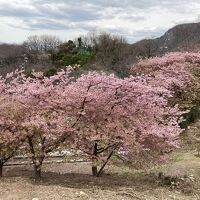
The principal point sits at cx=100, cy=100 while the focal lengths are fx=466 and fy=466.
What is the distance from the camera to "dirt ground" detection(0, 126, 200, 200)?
24.3 feet

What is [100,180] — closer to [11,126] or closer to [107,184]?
[107,184]

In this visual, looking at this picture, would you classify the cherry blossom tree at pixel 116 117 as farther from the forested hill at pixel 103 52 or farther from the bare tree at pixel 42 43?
the bare tree at pixel 42 43

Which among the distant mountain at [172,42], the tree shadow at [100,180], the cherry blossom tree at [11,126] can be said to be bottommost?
the tree shadow at [100,180]

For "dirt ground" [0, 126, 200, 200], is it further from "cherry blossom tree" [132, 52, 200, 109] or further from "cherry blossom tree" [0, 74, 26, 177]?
"cherry blossom tree" [132, 52, 200, 109]

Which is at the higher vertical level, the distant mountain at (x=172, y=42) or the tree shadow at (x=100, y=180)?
the distant mountain at (x=172, y=42)

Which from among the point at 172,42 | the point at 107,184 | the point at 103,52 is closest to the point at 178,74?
the point at 107,184

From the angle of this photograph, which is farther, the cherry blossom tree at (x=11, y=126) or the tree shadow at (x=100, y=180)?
the cherry blossom tree at (x=11, y=126)

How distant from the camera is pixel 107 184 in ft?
28.7

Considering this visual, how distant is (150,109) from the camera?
9156mm

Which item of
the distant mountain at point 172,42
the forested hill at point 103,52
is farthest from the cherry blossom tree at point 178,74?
the distant mountain at point 172,42

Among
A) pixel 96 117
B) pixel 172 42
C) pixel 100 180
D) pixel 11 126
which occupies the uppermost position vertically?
pixel 172 42

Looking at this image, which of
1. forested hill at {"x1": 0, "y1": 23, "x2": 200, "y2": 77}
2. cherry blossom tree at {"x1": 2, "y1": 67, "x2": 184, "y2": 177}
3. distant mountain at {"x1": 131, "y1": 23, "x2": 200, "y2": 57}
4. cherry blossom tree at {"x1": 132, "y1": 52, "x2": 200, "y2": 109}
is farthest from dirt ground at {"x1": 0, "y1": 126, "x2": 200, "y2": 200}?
distant mountain at {"x1": 131, "y1": 23, "x2": 200, "y2": 57}

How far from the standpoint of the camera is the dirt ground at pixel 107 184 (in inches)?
292

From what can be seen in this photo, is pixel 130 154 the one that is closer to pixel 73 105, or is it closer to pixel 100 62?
pixel 73 105
